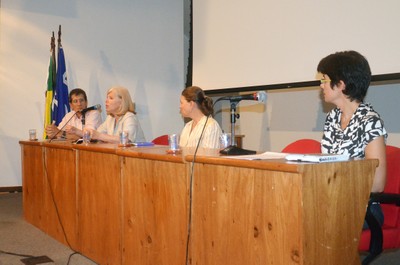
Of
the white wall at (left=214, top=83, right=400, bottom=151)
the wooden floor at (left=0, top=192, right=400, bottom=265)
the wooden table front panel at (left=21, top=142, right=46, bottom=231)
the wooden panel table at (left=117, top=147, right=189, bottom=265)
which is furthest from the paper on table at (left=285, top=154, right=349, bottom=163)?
the white wall at (left=214, top=83, right=400, bottom=151)

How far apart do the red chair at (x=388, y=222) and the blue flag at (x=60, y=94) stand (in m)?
4.07

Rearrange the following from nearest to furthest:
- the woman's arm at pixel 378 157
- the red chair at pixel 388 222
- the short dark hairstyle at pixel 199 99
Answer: the red chair at pixel 388 222
the woman's arm at pixel 378 157
the short dark hairstyle at pixel 199 99

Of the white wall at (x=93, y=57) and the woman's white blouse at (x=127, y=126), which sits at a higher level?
the white wall at (x=93, y=57)

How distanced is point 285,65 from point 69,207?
6.76 feet

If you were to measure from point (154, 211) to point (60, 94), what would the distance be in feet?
12.0

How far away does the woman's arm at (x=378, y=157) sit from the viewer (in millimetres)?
1875

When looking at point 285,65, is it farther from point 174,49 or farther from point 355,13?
point 174,49

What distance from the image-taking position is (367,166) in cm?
163

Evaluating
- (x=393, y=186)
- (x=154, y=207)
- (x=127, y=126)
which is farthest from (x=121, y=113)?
(x=393, y=186)

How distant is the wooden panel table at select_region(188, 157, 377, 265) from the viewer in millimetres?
1423

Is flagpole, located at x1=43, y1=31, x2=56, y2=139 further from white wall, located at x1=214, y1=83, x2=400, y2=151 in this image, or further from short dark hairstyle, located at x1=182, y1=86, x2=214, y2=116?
short dark hairstyle, located at x1=182, y1=86, x2=214, y2=116

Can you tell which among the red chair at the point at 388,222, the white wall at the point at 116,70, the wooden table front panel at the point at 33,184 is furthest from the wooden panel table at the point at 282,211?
the white wall at the point at 116,70

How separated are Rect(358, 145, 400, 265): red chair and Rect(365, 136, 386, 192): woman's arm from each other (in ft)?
0.14

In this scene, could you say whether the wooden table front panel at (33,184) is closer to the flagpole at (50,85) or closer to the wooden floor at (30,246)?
the wooden floor at (30,246)
